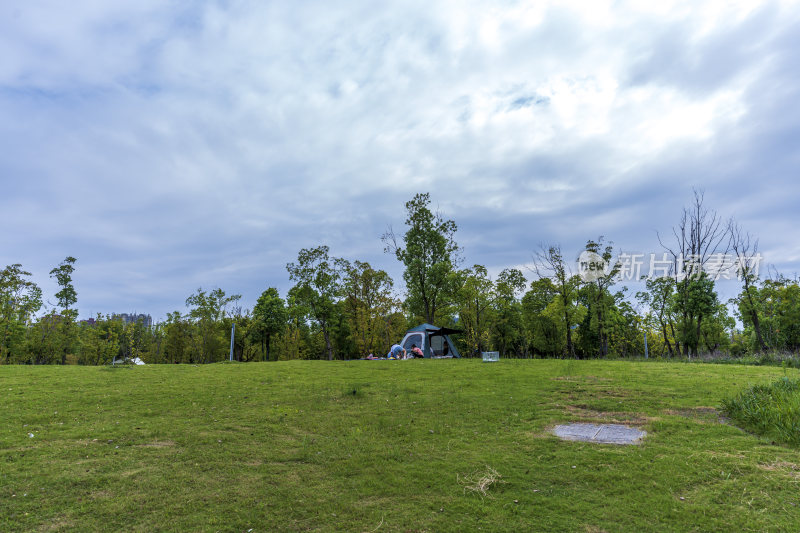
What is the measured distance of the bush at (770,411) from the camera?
681cm

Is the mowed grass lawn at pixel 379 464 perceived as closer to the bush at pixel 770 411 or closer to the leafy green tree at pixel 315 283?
the bush at pixel 770 411

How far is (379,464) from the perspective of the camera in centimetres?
640

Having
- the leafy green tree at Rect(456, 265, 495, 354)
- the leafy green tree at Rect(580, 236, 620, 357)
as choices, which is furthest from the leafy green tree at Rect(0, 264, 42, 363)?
the leafy green tree at Rect(580, 236, 620, 357)

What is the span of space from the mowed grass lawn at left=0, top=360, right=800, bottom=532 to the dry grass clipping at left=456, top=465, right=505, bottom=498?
0.05 m

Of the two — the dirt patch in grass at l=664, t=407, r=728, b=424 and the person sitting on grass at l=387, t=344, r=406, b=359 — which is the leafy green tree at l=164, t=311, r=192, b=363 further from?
the dirt patch in grass at l=664, t=407, r=728, b=424

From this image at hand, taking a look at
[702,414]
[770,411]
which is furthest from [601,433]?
[770,411]

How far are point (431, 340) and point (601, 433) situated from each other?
21.8 meters

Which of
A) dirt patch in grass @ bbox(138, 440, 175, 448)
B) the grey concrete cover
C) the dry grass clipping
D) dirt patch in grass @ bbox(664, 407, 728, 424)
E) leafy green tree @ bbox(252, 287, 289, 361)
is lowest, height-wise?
the dry grass clipping

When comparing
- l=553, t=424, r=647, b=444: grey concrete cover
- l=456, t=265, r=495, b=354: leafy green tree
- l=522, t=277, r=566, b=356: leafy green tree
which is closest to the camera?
l=553, t=424, r=647, b=444: grey concrete cover

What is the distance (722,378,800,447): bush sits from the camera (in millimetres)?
6812

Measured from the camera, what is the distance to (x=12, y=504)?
4855 mm

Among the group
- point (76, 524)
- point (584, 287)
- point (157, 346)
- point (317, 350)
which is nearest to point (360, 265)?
point (317, 350)

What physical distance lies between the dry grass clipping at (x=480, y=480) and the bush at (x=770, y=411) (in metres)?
4.72

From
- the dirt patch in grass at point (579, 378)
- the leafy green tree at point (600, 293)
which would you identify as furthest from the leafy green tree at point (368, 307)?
the dirt patch in grass at point (579, 378)
